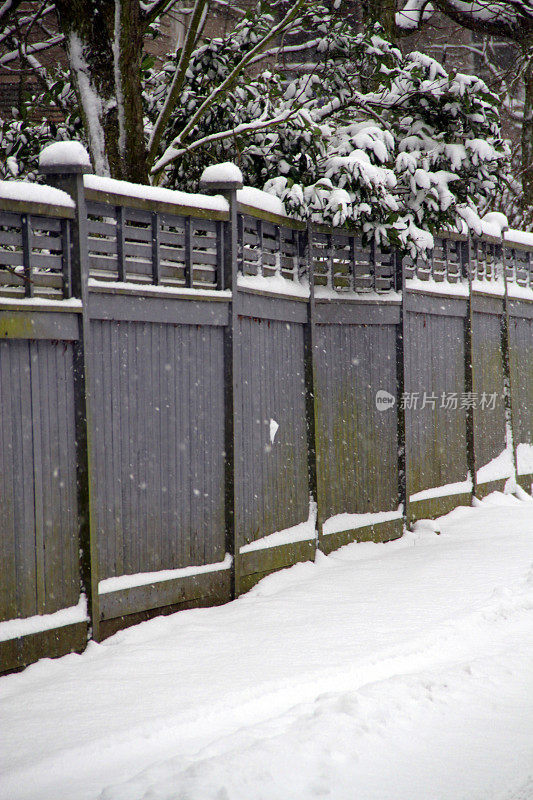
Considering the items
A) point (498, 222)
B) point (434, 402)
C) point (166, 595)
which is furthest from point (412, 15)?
point (166, 595)

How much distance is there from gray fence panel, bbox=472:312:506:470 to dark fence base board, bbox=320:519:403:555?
8.47 ft

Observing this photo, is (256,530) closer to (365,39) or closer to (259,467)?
(259,467)

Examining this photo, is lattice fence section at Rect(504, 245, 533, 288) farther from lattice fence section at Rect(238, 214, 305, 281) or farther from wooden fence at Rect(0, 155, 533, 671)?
lattice fence section at Rect(238, 214, 305, 281)

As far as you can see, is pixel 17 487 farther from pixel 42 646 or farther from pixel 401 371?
pixel 401 371

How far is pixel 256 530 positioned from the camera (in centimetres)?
762

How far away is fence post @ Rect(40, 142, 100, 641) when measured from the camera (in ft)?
18.9

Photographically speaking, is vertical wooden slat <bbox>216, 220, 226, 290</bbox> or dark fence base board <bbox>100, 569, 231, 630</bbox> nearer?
dark fence base board <bbox>100, 569, 231, 630</bbox>

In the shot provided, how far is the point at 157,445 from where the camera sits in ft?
21.4

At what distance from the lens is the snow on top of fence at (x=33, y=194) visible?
532cm

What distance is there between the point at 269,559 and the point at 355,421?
208 cm

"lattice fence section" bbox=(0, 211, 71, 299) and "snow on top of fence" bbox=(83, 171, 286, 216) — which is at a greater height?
"snow on top of fence" bbox=(83, 171, 286, 216)

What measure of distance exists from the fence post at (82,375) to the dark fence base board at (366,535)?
3.21 meters

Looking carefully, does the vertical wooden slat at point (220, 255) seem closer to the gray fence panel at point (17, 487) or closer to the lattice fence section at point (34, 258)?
the lattice fence section at point (34, 258)

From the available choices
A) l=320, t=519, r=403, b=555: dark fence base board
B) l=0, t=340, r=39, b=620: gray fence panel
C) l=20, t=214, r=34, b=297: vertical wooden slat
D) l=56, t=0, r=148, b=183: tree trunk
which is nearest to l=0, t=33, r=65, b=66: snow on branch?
l=56, t=0, r=148, b=183: tree trunk
